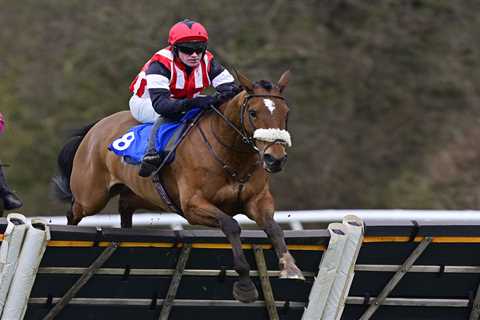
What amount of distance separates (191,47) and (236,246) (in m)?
1.38

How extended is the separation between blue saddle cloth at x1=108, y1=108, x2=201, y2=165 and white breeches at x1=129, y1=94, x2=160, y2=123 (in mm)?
69

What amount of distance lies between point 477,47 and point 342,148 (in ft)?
7.95

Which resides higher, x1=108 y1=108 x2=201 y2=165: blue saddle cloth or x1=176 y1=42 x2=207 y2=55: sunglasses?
x1=176 y1=42 x2=207 y2=55: sunglasses

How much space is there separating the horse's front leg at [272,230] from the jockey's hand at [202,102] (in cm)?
70

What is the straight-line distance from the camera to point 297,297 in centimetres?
894

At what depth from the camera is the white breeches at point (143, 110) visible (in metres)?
8.95

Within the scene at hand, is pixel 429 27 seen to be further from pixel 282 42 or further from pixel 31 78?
pixel 31 78

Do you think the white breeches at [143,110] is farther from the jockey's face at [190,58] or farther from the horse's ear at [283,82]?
the horse's ear at [283,82]

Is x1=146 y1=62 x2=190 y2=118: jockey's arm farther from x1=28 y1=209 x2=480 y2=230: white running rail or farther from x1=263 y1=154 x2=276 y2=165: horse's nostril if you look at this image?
x1=28 y1=209 x2=480 y2=230: white running rail

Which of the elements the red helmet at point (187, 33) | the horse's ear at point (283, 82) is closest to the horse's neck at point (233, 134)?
the horse's ear at point (283, 82)

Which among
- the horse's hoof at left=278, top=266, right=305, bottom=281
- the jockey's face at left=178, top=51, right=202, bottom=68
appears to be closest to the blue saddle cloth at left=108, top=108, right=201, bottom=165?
the jockey's face at left=178, top=51, right=202, bottom=68

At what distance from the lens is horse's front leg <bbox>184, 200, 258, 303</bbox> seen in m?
7.84

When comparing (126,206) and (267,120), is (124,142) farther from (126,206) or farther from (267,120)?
(267,120)

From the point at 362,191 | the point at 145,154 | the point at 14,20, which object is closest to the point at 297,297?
the point at 145,154
